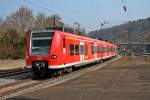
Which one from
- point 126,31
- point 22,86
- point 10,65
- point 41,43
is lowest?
point 22,86

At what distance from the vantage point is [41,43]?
2267 centimetres

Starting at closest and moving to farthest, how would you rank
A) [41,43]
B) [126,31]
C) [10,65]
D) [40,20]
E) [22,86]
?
[22,86]
[41,43]
[10,65]
[40,20]
[126,31]

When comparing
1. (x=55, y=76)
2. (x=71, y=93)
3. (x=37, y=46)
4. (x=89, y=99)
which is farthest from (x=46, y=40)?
(x=89, y=99)

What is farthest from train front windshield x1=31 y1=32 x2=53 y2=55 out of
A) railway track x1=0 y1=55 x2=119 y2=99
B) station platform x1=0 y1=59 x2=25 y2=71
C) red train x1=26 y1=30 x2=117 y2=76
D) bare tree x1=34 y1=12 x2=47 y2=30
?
bare tree x1=34 y1=12 x2=47 y2=30

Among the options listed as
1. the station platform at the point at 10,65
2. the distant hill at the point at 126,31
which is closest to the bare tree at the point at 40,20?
the station platform at the point at 10,65

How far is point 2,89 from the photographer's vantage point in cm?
1680

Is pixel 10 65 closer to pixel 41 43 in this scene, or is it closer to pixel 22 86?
pixel 41 43

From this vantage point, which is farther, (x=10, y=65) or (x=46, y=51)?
(x=10, y=65)

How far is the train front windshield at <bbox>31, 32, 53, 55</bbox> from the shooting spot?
73.7ft

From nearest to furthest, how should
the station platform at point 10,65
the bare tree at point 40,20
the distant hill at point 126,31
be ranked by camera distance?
the station platform at point 10,65 < the bare tree at point 40,20 < the distant hill at point 126,31

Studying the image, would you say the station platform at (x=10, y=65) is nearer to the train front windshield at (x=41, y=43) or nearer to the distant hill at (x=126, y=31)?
the train front windshield at (x=41, y=43)

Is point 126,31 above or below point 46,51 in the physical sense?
above

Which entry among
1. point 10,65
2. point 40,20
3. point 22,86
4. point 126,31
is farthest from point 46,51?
point 126,31

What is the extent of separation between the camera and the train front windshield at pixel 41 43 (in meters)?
22.5
